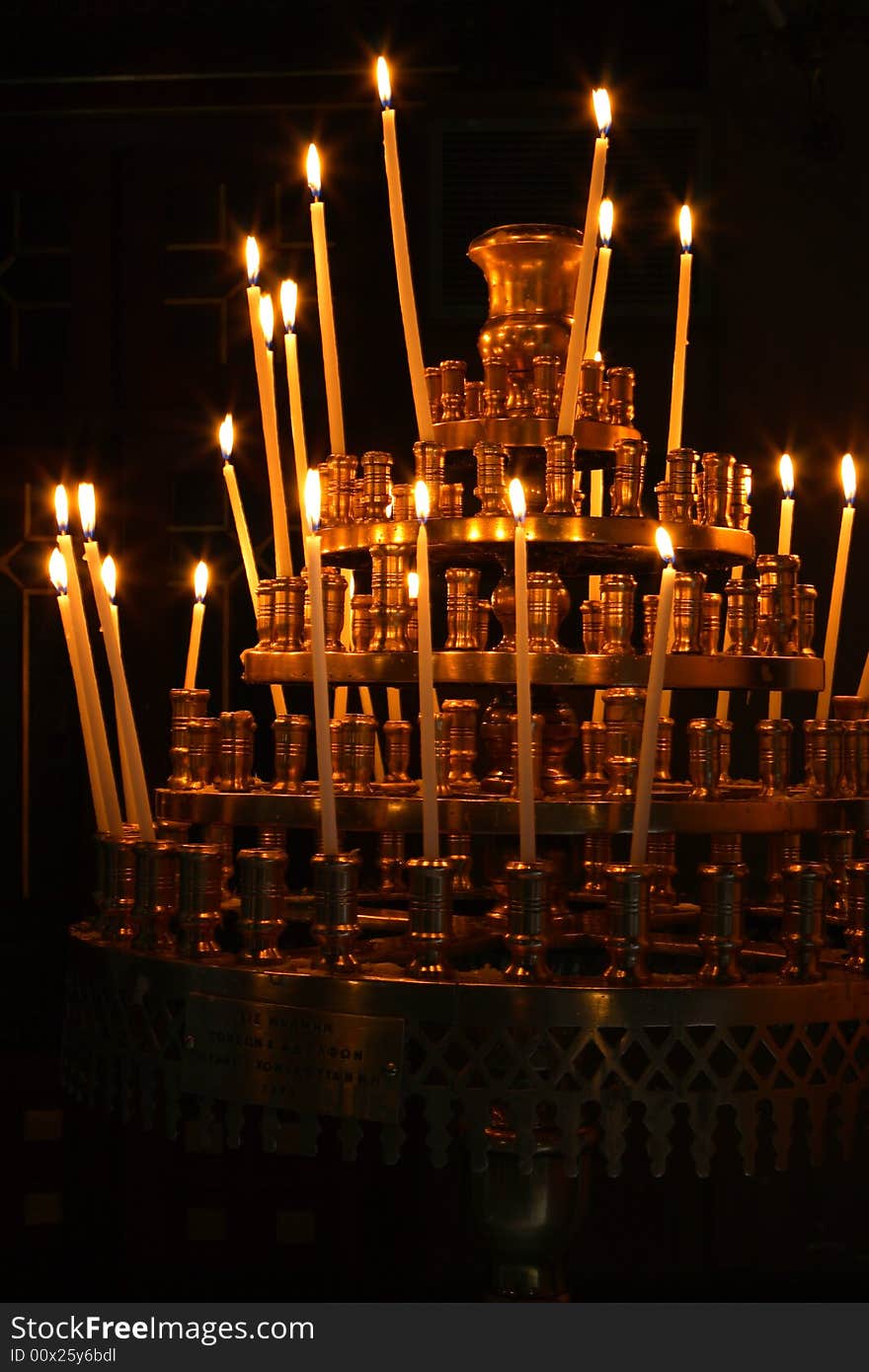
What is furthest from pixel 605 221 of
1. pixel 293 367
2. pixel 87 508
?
pixel 87 508

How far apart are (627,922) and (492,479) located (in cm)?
34

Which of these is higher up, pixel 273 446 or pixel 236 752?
pixel 273 446

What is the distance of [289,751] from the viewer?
3.60 feet

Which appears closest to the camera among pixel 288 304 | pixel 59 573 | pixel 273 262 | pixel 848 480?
pixel 59 573

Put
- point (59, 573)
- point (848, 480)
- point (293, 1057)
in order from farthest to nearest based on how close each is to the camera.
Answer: point (848, 480) < point (59, 573) < point (293, 1057)

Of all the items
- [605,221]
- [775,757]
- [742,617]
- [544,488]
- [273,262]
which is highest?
[273,262]

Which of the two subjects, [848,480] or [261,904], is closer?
[261,904]

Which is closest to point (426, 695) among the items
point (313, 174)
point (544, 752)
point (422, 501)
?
point (422, 501)

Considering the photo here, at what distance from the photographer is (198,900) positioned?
3.21ft

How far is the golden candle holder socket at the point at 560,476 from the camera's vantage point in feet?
3.52

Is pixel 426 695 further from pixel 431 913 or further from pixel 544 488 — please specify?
pixel 544 488

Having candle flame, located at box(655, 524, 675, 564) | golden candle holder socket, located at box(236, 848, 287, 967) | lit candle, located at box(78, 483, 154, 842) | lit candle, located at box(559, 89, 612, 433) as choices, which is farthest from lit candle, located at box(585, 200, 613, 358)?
golden candle holder socket, located at box(236, 848, 287, 967)

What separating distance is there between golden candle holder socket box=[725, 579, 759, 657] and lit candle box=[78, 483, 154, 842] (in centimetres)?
43

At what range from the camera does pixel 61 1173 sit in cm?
184
